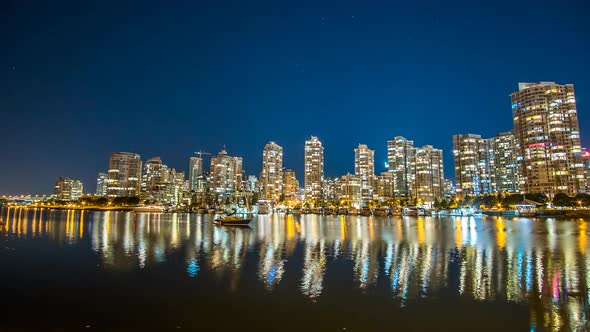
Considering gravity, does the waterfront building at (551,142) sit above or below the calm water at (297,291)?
above

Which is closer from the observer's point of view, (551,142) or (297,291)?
(297,291)

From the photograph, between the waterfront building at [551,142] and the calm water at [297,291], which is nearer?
the calm water at [297,291]

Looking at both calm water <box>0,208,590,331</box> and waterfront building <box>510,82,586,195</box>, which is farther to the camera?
waterfront building <box>510,82,586,195</box>

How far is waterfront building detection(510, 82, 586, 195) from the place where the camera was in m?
159

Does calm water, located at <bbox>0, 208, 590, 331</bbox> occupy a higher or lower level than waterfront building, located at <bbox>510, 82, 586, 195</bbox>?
lower

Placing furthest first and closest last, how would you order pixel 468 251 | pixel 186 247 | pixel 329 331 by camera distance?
pixel 186 247 < pixel 468 251 < pixel 329 331

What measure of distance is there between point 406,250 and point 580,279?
12668 mm

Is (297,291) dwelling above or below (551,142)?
below

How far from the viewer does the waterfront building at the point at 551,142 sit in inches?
6250

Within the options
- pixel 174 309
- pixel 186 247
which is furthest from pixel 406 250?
pixel 174 309

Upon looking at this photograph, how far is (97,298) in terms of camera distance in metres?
14.8

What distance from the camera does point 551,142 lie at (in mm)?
162250

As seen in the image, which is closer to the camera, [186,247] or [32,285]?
[32,285]

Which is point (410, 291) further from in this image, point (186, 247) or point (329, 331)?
point (186, 247)
